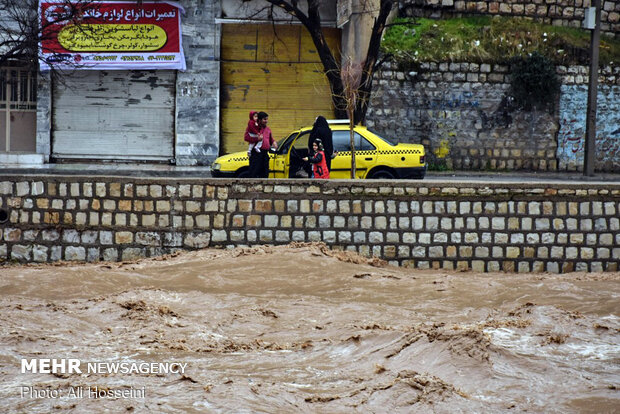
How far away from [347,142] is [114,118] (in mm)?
9058

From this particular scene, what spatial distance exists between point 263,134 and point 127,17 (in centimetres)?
941

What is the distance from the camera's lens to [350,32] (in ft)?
77.0

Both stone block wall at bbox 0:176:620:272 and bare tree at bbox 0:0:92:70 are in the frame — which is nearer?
stone block wall at bbox 0:176:620:272

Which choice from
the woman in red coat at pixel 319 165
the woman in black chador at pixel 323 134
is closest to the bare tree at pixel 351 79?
the woman in black chador at pixel 323 134

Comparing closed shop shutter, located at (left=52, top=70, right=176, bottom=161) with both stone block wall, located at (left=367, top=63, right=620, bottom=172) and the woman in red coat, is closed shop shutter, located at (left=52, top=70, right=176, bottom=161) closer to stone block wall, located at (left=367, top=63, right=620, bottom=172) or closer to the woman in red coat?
stone block wall, located at (left=367, top=63, right=620, bottom=172)

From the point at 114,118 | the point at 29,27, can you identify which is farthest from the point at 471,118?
the point at 29,27

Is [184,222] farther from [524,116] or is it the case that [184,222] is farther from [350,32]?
[524,116]

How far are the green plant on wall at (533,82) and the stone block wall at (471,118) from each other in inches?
8.3

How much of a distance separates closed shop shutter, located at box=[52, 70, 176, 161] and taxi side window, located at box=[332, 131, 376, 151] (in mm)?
7909

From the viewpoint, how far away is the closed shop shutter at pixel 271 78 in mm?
24328

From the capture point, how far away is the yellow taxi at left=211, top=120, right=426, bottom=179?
1736 centimetres

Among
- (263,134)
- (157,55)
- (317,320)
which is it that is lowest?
(317,320)

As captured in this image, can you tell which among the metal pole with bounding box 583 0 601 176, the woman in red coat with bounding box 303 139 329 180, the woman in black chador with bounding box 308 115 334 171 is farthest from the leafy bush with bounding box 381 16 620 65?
the woman in red coat with bounding box 303 139 329 180

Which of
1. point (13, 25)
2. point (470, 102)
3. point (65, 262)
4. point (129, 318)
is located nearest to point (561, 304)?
point (129, 318)
